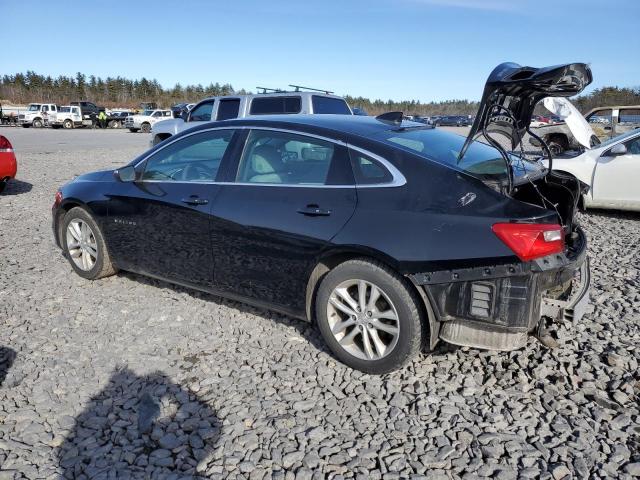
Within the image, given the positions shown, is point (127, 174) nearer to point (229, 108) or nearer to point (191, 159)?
point (191, 159)

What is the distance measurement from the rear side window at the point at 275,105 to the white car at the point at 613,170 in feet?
18.0

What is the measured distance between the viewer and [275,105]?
1106 centimetres

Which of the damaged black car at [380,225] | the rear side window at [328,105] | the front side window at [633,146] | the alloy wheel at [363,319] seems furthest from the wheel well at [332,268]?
the rear side window at [328,105]

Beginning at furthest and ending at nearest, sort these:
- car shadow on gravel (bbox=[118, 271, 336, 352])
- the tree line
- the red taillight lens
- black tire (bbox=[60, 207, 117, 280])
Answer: the tree line, black tire (bbox=[60, 207, 117, 280]), car shadow on gravel (bbox=[118, 271, 336, 352]), the red taillight lens

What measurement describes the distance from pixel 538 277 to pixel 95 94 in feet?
283

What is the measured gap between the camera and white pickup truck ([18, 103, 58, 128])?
3859 centimetres

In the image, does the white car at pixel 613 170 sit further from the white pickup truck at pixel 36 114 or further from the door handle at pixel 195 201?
the white pickup truck at pixel 36 114

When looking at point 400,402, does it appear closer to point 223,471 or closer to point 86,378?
point 223,471

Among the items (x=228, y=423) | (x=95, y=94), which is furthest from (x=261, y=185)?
(x=95, y=94)

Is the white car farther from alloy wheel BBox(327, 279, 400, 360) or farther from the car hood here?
alloy wheel BBox(327, 279, 400, 360)

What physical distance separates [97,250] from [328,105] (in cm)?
743

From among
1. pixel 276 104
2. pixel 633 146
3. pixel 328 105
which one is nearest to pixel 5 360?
pixel 633 146

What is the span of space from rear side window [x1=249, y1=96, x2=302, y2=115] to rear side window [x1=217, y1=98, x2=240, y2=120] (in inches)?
17.3

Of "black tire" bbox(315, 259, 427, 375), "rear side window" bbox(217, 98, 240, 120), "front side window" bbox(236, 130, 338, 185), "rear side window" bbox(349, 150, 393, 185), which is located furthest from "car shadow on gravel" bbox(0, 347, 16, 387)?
"rear side window" bbox(217, 98, 240, 120)
